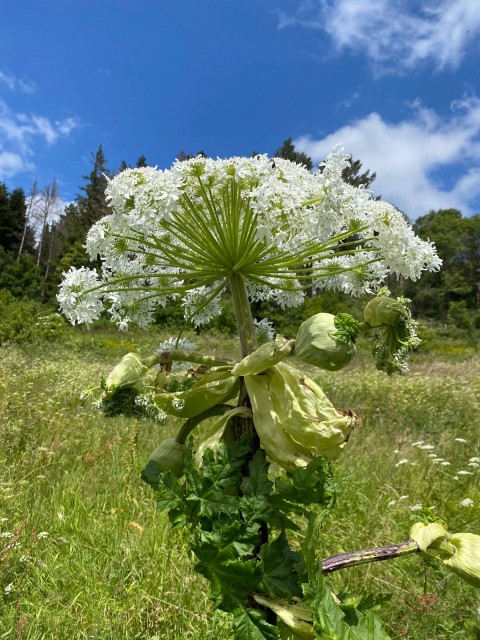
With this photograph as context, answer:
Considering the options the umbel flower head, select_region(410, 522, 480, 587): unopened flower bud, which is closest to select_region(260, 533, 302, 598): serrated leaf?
select_region(410, 522, 480, 587): unopened flower bud

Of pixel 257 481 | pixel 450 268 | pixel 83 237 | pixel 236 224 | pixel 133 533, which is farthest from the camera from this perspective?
pixel 450 268

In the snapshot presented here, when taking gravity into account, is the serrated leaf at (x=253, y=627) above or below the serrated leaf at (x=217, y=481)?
below

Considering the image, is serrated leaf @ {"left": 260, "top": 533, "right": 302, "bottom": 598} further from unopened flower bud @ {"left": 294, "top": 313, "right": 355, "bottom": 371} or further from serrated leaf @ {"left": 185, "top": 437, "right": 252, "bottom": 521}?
unopened flower bud @ {"left": 294, "top": 313, "right": 355, "bottom": 371}

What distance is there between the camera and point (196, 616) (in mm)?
2711

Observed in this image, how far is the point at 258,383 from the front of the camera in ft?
3.88

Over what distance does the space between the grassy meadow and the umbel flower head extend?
20.8 inches

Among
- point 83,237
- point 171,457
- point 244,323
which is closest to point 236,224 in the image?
point 244,323

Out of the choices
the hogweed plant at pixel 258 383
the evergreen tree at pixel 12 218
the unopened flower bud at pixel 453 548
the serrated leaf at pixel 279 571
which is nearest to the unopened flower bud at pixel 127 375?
the hogweed plant at pixel 258 383

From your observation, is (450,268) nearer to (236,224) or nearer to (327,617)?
(236,224)

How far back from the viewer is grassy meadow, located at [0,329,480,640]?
2.67 m

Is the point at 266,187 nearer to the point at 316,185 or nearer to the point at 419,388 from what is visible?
the point at 316,185

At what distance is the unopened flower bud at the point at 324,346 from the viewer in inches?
42.2

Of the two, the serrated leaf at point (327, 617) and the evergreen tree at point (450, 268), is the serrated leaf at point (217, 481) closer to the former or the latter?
the serrated leaf at point (327, 617)

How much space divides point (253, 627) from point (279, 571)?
4.8 inches
